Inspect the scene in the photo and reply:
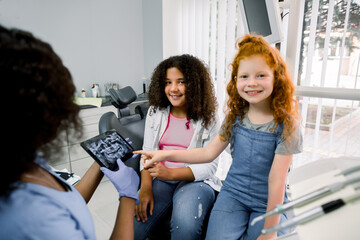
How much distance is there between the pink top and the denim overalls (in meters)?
0.39

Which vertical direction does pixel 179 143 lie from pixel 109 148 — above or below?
below

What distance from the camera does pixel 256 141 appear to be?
1.10 metres

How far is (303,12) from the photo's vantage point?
197cm

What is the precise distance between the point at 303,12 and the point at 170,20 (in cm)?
156

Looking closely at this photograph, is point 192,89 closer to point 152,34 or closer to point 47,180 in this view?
point 47,180

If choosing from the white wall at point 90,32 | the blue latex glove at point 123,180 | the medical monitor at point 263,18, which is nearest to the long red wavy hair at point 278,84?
the medical monitor at point 263,18

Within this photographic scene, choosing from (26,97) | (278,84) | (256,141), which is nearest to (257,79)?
(278,84)

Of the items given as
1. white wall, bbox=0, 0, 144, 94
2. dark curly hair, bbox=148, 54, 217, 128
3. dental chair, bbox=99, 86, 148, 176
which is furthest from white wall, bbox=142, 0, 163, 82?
dark curly hair, bbox=148, 54, 217, 128

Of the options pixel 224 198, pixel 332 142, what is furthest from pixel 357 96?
pixel 332 142

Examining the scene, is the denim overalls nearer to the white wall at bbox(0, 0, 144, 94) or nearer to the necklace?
the necklace

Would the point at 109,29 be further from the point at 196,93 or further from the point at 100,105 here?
the point at 196,93

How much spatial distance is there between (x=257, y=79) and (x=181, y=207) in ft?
2.32

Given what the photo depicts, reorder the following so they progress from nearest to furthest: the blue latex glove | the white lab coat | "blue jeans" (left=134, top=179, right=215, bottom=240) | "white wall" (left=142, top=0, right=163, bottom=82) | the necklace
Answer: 1. the necklace
2. the blue latex glove
3. "blue jeans" (left=134, top=179, right=215, bottom=240)
4. the white lab coat
5. "white wall" (left=142, top=0, right=163, bottom=82)

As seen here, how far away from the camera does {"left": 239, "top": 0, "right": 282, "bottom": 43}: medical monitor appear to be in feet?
3.91
